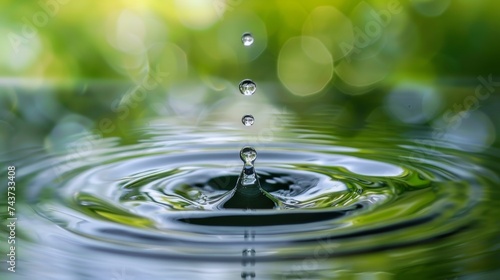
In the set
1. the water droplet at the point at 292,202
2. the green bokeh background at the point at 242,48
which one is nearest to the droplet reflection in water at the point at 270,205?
the water droplet at the point at 292,202

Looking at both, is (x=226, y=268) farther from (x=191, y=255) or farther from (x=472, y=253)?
(x=472, y=253)

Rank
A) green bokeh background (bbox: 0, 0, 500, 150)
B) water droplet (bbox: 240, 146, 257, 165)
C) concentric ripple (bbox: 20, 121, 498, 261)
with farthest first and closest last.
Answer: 1. green bokeh background (bbox: 0, 0, 500, 150)
2. water droplet (bbox: 240, 146, 257, 165)
3. concentric ripple (bbox: 20, 121, 498, 261)

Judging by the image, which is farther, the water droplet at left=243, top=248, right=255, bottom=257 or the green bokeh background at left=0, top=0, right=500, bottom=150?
the green bokeh background at left=0, top=0, right=500, bottom=150

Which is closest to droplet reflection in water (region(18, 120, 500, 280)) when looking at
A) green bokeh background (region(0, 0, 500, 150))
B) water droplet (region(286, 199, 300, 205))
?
water droplet (region(286, 199, 300, 205))

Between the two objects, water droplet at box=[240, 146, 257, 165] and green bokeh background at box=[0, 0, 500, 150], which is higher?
green bokeh background at box=[0, 0, 500, 150]

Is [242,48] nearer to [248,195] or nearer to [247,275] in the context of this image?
[248,195]

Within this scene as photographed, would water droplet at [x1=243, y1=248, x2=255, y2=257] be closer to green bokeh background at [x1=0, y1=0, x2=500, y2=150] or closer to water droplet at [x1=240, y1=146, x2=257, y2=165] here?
water droplet at [x1=240, y1=146, x2=257, y2=165]

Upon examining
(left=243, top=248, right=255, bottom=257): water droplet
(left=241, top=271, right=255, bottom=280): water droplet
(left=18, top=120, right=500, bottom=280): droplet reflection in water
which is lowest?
(left=241, top=271, right=255, bottom=280): water droplet

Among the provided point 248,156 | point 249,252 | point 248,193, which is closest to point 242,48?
point 248,156

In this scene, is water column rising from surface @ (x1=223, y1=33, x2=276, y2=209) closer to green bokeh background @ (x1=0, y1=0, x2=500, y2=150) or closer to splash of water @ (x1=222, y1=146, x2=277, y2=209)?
splash of water @ (x1=222, y1=146, x2=277, y2=209)

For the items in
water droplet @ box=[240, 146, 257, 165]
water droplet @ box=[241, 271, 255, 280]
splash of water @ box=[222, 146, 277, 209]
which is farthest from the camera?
water droplet @ box=[240, 146, 257, 165]

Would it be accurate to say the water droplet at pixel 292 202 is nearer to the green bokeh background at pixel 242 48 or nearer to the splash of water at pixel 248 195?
the splash of water at pixel 248 195
